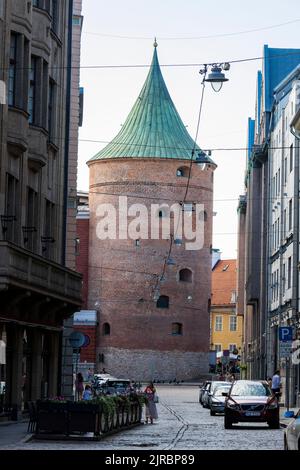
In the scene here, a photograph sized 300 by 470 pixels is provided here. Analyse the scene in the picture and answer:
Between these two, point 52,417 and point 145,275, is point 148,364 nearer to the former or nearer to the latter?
point 145,275

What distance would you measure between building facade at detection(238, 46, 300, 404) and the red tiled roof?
39645mm

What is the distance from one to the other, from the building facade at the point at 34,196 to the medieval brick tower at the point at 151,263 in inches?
2217

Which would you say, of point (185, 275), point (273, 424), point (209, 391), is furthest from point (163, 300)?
point (273, 424)

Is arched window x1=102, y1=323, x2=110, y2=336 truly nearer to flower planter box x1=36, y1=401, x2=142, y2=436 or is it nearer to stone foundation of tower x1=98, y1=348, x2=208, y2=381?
stone foundation of tower x1=98, y1=348, x2=208, y2=381

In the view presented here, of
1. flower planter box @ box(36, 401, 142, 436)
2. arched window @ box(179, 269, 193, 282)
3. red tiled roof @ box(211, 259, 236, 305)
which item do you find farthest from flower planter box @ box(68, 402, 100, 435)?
red tiled roof @ box(211, 259, 236, 305)

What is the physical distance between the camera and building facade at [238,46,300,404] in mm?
53750

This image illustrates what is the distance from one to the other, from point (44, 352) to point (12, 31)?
33.9ft

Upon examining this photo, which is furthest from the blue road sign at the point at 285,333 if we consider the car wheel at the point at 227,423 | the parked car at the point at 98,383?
the parked car at the point at 98,383

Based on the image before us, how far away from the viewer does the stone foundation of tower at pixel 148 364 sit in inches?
3821

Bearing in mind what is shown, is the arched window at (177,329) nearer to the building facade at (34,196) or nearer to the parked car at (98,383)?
the parked car at (98,383)

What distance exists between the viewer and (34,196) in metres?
36.2

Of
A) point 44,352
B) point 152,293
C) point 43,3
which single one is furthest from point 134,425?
point 152,293

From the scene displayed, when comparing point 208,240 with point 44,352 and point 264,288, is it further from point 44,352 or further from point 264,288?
point 44,352

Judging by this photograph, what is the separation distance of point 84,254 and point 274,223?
3748 centimetres
